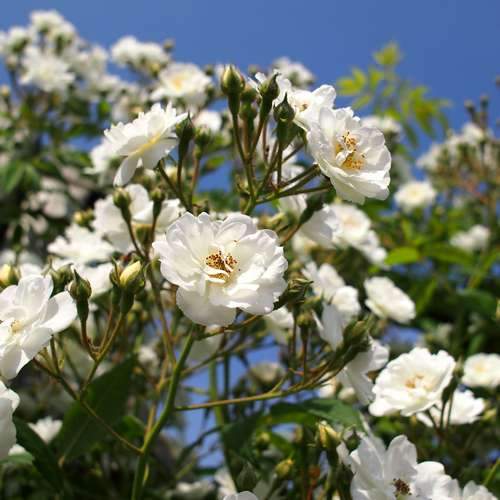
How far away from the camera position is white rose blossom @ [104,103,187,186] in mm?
1295

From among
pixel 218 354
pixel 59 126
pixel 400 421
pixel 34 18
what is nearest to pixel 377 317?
pixel 400 421

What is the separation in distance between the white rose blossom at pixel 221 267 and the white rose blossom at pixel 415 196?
2.96 metres

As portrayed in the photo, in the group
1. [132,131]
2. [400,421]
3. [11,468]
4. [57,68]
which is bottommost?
[11,468]

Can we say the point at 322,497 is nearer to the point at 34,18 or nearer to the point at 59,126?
the point at 59,126

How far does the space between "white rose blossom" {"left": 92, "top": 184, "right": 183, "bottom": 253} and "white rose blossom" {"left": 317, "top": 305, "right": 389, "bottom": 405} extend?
44 cm

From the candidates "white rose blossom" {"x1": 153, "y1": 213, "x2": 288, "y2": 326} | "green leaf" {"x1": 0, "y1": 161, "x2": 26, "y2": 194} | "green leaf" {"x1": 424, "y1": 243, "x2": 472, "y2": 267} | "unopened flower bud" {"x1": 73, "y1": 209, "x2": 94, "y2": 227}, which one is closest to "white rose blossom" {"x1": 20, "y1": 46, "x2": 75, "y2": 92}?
"green leaf" {"x1": 0, "y1": 161, "x2": 26, "y2": 194}

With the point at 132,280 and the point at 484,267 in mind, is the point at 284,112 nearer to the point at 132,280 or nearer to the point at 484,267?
the point at 132,280

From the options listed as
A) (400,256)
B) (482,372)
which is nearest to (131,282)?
(482,372)

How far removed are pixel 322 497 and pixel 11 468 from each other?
1166mm

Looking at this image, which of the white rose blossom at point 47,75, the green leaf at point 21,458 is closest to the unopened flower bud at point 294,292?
the green leaf at point 21,458

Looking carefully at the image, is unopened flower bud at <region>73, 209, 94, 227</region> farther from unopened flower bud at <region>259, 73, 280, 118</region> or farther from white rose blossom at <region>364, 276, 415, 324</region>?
unopened flower bud at <region>259, 73, 280, 118</region>

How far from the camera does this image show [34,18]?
13.9 ft

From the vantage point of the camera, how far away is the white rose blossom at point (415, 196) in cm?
392

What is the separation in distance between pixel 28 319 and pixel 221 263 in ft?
1.06
